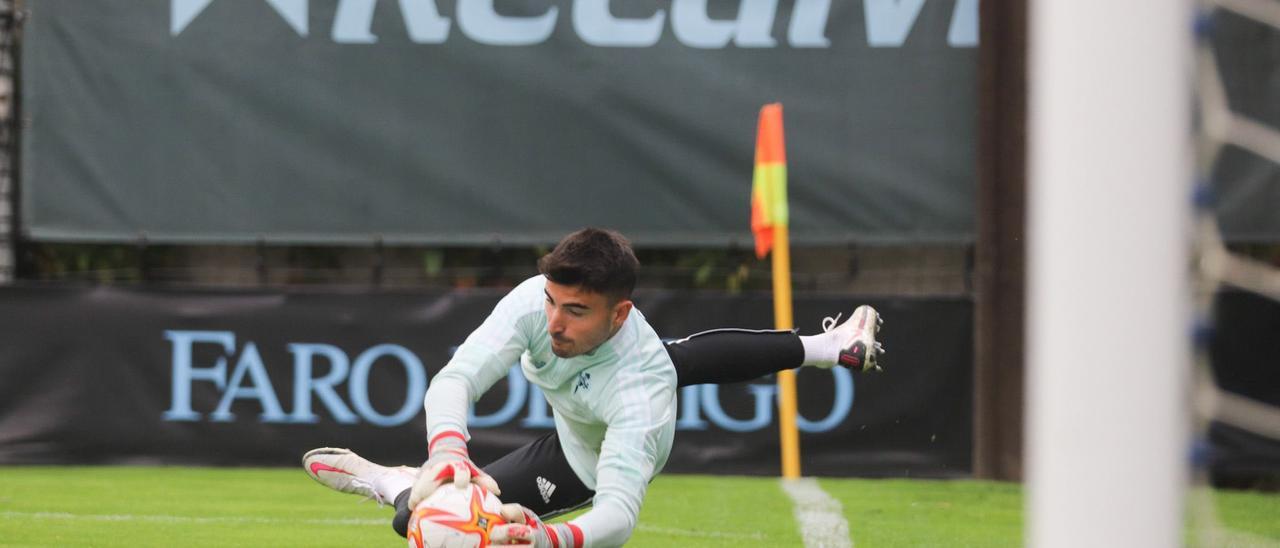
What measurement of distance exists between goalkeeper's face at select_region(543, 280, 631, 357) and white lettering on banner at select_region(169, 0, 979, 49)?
5.07 meters

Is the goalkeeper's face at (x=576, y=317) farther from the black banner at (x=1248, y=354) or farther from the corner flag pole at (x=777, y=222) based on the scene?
the black banner at (x=1248, y=354)

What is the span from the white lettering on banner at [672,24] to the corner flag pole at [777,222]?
124cm

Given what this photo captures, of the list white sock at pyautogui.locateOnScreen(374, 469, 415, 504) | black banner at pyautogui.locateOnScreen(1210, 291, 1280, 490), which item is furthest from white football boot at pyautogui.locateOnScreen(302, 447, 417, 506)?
black banner at pyautogui.locateOnScreen(1210, 291, 1280, 490)

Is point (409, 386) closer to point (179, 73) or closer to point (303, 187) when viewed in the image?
point (303, 187)

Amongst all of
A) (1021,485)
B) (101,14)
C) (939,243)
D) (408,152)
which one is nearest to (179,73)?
(101,14)

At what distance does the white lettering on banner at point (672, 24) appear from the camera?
31.6ft

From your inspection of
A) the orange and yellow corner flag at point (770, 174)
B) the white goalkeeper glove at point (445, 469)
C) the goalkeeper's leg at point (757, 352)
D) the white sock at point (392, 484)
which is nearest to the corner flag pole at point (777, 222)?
the orange and yellow corner flag at point (770, 174)

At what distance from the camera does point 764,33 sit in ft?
31.6

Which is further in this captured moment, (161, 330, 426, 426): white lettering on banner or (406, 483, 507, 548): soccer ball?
(161, 330, 426, 426): white lettering on banner

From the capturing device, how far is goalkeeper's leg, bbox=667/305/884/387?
18.0ft

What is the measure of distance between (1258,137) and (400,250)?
5242mm

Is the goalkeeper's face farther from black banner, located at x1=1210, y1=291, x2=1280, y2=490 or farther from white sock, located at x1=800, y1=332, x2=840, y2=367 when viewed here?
black banner, located at x1=1210, y1=291, x2=1280, y2=490

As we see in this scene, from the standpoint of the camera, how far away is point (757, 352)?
5.67 metres

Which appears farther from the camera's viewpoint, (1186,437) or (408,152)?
(408,152)
